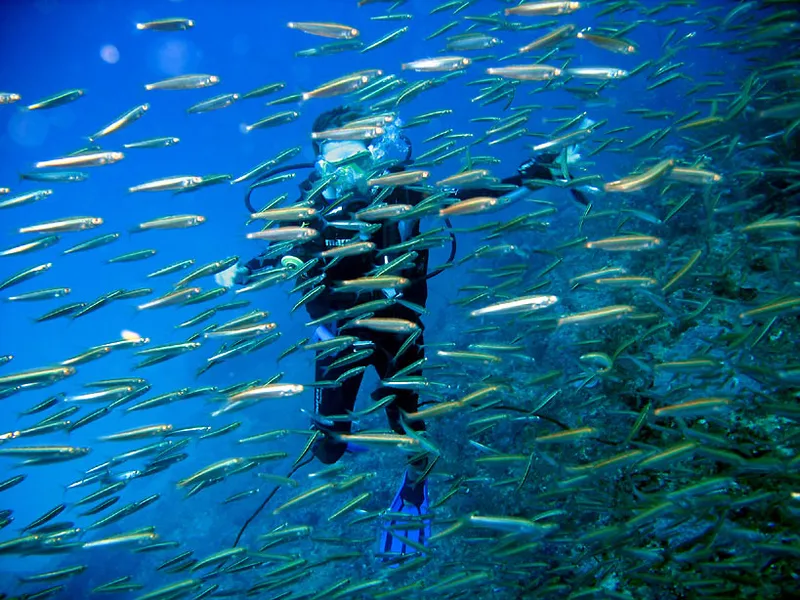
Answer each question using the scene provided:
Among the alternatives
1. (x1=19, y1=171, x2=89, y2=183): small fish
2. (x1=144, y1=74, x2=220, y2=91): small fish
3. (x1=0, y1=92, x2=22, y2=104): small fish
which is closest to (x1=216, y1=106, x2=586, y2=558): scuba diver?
(x1=144, y1=74, x2=220, y2=91): small fish

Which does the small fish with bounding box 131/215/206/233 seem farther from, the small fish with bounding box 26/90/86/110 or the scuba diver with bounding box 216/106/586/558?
the small fish with bounding box 26/90/86/110

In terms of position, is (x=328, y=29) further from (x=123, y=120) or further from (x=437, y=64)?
(x=123, y=120)

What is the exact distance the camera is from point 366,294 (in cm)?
482

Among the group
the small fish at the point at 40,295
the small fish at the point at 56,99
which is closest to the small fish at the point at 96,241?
the small fish at the point at 40,295

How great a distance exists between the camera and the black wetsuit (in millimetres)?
4754

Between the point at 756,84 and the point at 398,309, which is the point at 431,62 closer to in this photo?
the point at 398,309

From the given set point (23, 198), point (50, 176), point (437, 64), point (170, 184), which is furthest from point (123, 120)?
point (437, 64)

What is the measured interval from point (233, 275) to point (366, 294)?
147 cm

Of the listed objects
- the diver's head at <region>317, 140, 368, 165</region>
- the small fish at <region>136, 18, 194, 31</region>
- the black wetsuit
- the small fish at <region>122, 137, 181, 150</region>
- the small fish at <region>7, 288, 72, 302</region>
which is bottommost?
the black wetsuit

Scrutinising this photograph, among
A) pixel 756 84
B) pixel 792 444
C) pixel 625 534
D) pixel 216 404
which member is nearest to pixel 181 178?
pixel 216 404

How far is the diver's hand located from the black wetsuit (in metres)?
0.12

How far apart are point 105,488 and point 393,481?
244 inches

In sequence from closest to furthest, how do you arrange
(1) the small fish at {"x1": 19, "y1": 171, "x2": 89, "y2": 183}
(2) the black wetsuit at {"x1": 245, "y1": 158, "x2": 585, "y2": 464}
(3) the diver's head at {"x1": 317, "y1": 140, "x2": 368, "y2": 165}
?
(1) the small fish at {"x1": 19, "y1": 171, "x2": 89, "y2": 183}, (2) the black wetsuit at {"x1": 245, "y1": 158, "x2": 585, "y2": 464}, (3) the diver's head at {"x1": 317, "y1": 140, "x2": 368, "y2": 165}

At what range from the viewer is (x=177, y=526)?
1547 cm
